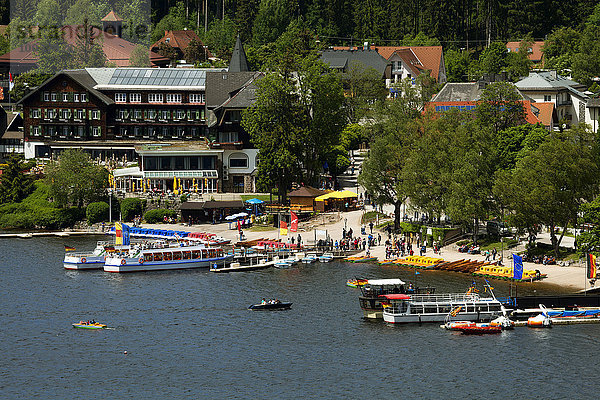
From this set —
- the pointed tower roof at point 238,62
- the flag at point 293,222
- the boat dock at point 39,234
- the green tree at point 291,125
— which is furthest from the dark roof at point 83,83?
the flag at point 293,222

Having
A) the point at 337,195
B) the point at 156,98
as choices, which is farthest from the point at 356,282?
the point at 156,98

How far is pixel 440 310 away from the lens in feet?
318

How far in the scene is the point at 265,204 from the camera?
502 ft

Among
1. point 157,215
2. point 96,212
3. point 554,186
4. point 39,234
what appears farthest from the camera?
point 96,212

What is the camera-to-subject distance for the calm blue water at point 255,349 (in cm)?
7875

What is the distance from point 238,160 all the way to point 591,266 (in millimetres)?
72632

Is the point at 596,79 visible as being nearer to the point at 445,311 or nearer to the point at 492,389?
the point at 445,311

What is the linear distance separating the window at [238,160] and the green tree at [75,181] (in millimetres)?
19913

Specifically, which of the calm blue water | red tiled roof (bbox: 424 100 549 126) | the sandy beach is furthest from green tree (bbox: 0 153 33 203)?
red tiled roof (bbox: 424 100 549 126)

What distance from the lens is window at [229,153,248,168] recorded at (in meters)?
163

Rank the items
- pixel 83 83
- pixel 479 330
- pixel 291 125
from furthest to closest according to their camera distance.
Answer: pixel 83 83 → pixel 291 125 → pixel 479 330

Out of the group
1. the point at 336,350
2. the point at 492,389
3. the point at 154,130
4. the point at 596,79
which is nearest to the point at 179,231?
the point at 154,130

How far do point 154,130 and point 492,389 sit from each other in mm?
116896

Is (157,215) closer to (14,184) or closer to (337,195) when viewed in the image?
(14,184)
